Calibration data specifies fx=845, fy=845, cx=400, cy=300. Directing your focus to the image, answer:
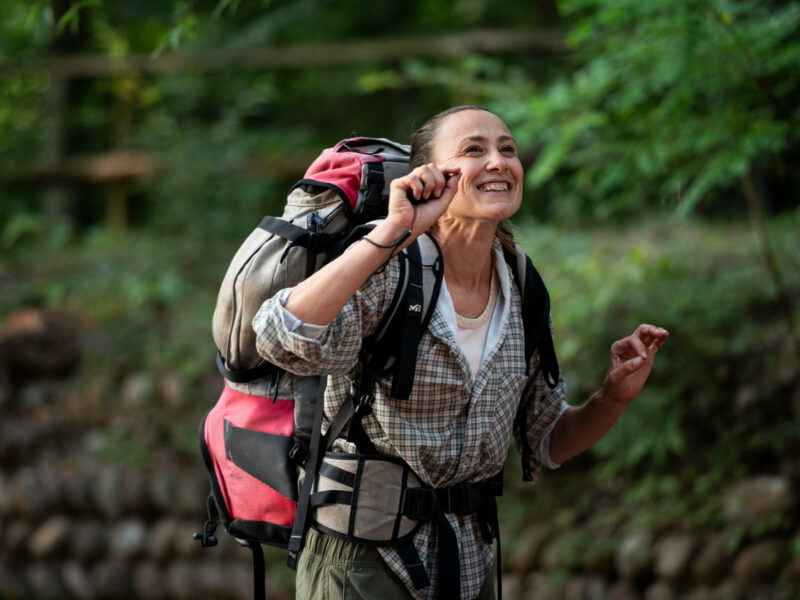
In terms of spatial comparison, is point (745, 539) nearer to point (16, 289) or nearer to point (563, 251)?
point (563, 251)

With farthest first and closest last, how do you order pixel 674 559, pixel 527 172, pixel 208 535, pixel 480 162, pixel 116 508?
pixel 527 172 < pixel 116 508 < pixel 674 559 < pixel 208 535 < pixel 480 162

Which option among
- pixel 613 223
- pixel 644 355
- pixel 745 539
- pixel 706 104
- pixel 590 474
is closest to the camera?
pixel 644 355

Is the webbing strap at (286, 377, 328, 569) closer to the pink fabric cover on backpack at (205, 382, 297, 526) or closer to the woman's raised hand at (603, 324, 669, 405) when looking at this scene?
the pink fabric cover on backpack at (205, 382, 297, 526)

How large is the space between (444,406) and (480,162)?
578 mm

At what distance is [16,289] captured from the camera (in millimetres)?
7777

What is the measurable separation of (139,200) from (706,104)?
323 inches

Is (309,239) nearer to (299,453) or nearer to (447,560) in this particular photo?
(299,453)

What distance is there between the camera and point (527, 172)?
25.0 ft

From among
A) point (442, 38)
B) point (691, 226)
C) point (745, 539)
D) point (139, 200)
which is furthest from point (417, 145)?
point (139, 200)

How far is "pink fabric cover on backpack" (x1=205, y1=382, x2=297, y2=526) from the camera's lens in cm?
211

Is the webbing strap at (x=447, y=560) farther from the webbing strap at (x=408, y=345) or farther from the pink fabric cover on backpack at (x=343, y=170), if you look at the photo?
the pink fabric cover on backpack at (x=343, y=170)

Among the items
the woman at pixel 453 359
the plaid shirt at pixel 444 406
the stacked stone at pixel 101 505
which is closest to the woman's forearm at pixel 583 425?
the woman at pixel 453 359

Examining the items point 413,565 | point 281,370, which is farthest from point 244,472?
point 413,565

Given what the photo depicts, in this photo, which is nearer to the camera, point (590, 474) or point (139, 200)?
point (590, 474)
